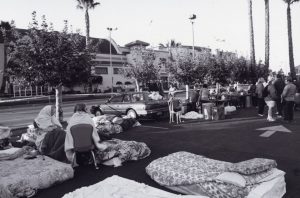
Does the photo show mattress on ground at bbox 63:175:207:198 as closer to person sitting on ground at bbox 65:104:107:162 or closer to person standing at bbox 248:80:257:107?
person sitting on ground at bbox 65:104:107:162

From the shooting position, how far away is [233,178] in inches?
200

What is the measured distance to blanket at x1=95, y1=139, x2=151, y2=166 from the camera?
7.66 m

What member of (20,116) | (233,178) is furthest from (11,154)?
(20,116)

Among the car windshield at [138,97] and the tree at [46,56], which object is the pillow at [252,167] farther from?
the car windshield at [138,97]

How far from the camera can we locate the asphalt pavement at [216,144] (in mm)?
6476

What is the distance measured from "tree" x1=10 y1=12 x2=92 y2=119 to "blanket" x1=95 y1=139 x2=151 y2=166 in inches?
208

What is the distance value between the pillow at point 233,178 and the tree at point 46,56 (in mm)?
8877

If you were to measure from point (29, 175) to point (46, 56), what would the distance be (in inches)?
277

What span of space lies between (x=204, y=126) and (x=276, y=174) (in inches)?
304

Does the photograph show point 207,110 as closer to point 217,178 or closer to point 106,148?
point 106,148

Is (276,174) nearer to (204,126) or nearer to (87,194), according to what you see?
(87,194)

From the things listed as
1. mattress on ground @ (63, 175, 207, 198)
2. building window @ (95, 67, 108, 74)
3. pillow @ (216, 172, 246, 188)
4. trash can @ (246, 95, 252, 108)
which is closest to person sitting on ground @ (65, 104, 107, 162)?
mattress on ground @ (63, 175, 207, 198)

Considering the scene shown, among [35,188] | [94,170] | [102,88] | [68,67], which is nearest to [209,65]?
[68,67]

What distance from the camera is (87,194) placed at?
517cm
